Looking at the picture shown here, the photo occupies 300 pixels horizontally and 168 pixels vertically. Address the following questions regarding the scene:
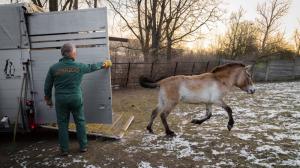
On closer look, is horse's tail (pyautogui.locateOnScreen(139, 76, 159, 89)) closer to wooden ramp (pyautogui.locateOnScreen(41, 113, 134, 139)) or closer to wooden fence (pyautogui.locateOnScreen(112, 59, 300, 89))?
wooden ramp (pyautogui.locateOnScreen(41, 113, 134, 139))

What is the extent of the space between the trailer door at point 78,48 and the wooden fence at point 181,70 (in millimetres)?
9299

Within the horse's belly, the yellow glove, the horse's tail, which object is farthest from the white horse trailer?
the horse's belly

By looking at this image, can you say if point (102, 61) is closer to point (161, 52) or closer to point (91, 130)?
point (91, 130)

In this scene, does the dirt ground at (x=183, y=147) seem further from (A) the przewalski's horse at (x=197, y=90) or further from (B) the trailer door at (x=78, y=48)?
(B) the trailer door at (x=78, y=48)

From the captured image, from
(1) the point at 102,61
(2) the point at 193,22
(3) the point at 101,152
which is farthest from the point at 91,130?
(2) the point at 193,22

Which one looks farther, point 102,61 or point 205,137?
point 205,137

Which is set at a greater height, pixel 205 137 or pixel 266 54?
pixel 266 54

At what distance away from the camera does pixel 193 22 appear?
25547 mm

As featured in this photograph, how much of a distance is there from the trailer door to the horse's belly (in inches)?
69.3

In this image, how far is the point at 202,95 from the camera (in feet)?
20.9

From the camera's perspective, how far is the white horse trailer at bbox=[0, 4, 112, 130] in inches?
223

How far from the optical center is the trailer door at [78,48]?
5641mm

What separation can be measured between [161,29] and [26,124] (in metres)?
20.0

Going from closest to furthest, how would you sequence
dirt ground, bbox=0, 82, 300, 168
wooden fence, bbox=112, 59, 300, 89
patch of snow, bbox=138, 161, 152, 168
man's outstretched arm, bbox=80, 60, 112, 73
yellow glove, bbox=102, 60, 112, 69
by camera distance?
patch of snow, bbox=138, 161, 152, 168
dirt ground, bbox=0, 82, 300, 168
man's outstretched arm, bbox=80, 60, 112, 73
yellow glove, bbox=102, 60, 112, 69
wooden fence, bbox=112, 59, 300, 89
